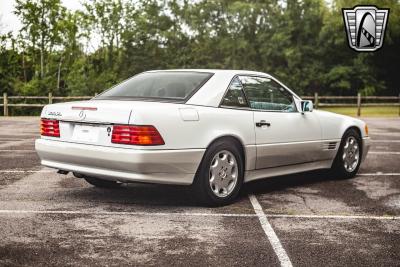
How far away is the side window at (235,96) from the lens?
19.0ft

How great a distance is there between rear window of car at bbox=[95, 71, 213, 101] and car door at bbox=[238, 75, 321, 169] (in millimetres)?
588

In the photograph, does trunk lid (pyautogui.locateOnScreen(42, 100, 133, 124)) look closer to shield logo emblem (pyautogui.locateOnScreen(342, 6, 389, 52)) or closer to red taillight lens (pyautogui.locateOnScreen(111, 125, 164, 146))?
red taillight lens (pyautogui.locateOnScreen(111, 125, 164, 146))

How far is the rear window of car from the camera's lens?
5625 mm

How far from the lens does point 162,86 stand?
5.84m

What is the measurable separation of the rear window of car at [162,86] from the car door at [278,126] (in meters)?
0.59

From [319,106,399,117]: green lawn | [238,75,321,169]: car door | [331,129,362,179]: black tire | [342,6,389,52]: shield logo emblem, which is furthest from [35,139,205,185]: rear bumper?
[342,6,389,52]: shield logo emblem

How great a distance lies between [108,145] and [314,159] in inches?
113

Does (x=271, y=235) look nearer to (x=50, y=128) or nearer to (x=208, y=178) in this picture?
(x=208, y=178)

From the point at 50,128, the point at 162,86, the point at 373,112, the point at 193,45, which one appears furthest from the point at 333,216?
the point at 193,45

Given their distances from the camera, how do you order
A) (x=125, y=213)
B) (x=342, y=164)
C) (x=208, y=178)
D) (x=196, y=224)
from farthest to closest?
(x=342, y=164) < (x=208, y=178) < (x=125, y=213) < (x=196, y=224)

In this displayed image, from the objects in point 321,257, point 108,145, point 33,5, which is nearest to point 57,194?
point 108,145

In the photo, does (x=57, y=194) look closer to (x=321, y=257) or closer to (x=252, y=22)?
(x=321, y=257)

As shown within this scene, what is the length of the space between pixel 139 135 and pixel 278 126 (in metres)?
1.90

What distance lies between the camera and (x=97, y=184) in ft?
21.3
